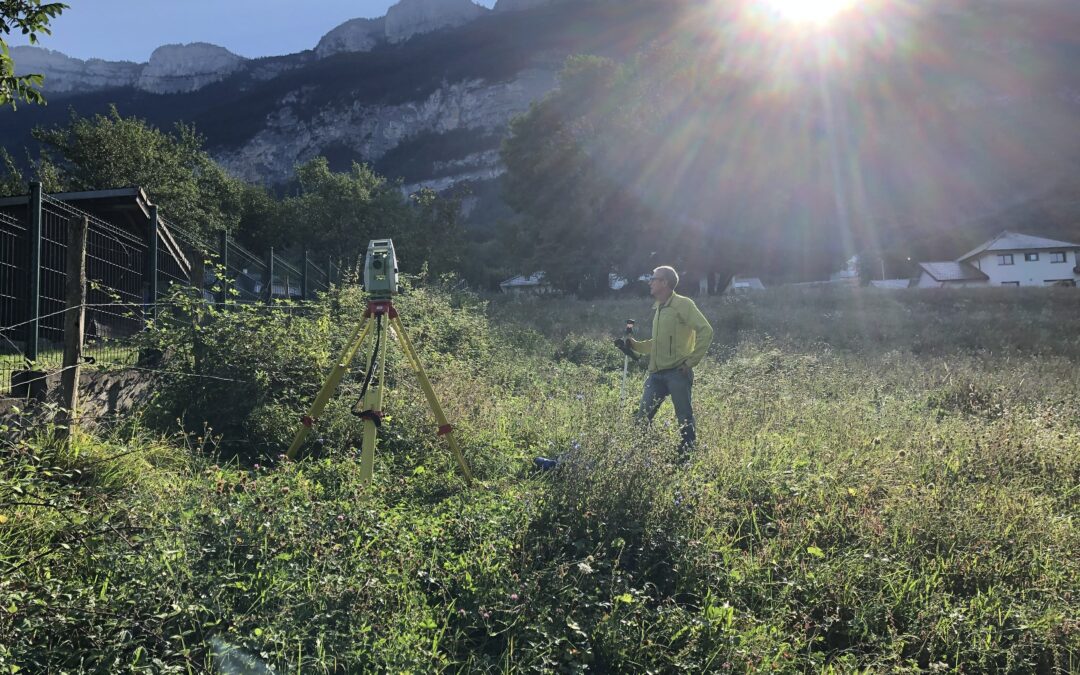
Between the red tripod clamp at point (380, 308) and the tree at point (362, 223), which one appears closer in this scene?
the red tripod clamp at point (380, 308)

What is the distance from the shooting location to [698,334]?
5.73m

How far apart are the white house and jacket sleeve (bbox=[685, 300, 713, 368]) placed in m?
58.5

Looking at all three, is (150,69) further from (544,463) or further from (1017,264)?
(544,463)

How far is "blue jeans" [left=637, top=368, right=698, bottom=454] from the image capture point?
18.2 feet

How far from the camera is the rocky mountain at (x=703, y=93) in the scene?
36.1 m

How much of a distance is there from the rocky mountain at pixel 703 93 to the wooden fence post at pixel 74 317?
32.1m

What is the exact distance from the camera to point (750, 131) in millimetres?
34312

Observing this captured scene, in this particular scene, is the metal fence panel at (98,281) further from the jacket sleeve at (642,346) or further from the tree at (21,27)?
the jacket sleeve at (642,346)

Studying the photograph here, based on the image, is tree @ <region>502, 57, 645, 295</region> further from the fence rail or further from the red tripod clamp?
the red tripod clamp

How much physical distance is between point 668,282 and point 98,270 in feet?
24.9

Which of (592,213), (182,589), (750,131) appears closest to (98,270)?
(182,589)

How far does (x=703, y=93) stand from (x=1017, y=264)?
138 ft

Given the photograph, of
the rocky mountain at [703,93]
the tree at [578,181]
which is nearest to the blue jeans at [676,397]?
the tree at [578,181]

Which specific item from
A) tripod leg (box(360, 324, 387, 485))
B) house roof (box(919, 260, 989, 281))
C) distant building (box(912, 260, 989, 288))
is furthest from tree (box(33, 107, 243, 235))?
house roof (box(919, 260, 989, 281))
